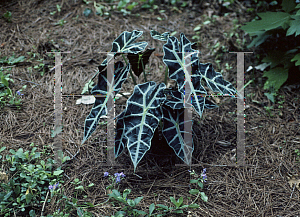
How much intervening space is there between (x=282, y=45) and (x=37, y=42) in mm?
2384

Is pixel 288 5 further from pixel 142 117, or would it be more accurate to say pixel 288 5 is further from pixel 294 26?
pixel 142 117

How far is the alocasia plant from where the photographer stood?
164 centimetres

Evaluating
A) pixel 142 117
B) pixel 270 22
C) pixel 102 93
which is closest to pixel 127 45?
pixel 102 93

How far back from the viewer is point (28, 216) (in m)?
1.56

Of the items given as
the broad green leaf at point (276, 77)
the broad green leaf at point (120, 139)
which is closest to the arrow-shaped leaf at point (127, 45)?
the broad green leaf at point (120, 139)

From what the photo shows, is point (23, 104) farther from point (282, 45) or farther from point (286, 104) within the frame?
point (282, 45)

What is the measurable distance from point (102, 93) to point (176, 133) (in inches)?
21.1

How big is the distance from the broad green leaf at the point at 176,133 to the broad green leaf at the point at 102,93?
34 centimetres

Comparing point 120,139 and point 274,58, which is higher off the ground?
point 274,58

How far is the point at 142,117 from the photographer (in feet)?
5.42

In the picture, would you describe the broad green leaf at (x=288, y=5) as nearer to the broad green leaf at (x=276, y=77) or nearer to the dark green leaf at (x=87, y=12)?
the broad green leaf at (x=276, y=77)

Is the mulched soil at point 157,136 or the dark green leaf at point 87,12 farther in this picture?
the dark green leaf at point 87,12

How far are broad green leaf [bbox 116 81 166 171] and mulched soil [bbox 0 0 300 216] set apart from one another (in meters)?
0.31

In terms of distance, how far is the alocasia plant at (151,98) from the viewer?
5.38ft
